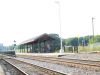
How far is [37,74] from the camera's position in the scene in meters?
16.5

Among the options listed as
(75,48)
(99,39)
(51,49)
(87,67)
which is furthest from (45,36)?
(99,39)

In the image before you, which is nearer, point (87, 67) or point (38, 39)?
point (87, 67)

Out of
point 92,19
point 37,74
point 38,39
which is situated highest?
point 92,19

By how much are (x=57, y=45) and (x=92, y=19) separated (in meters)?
13.7

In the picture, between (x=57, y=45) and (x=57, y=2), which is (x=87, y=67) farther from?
(x=57, y=45)

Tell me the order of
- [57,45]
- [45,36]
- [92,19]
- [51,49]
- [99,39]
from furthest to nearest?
[99,39] < [92,19] < [57,45] < [51,49] < [45,36]

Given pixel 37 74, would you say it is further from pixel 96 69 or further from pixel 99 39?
pixel 99 39

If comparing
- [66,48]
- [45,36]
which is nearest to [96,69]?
[45,36]

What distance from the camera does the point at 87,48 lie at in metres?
54.6

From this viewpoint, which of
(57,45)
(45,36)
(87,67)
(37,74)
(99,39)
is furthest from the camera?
(99,39)

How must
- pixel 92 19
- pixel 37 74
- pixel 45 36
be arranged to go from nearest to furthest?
pixel 37 74, pixel 45 36, pixel 92 19

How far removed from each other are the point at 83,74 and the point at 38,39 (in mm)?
38939

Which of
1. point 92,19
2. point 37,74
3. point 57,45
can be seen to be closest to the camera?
point 37,74

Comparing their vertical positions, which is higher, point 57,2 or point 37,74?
point 57,2
